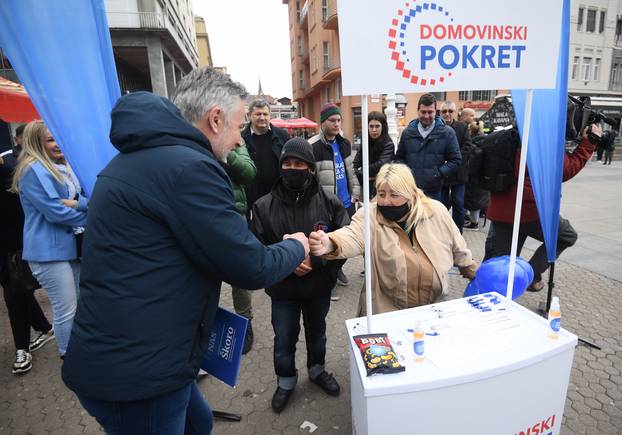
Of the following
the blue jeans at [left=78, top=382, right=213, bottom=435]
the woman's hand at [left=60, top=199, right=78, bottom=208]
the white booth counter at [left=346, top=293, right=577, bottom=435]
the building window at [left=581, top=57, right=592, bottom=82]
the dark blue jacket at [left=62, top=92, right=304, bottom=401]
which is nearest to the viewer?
the dark blue jacket at [left=62, top=92, right=304, bottom=401]

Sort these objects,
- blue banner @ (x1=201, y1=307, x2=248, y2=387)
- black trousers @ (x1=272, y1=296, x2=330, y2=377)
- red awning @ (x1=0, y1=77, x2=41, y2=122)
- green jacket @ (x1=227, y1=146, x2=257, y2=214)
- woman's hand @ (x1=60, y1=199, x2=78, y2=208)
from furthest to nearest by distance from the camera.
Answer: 1. red awning @ (x1=0, y1=77, x2=41, y2=122)
2. green jacket @ (x1=227, y1=146, x2=257, y2=214)
3. woman's hand @ (x1=60, y1=199, x2=78, y2=208)
4. black trousers @ (x1=272, y1=296, x2=330, y2=377)
5. blue banner @ (x1=201, y1=307, x2=248, y2=387)

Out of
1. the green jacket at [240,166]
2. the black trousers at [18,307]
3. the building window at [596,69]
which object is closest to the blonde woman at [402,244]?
the green jacket at [240,166]

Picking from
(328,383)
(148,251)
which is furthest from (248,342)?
(148,251)

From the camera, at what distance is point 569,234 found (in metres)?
3.33

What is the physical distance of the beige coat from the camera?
2.04 m

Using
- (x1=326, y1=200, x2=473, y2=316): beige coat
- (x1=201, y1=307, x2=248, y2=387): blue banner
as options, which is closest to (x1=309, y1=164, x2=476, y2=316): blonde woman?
(x1=326, y1=200, x2=473, y2=316): beige coat

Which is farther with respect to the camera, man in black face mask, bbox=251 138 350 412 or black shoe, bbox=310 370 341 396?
black shoe, bbox=310 370 341 396

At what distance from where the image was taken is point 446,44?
1540 mm

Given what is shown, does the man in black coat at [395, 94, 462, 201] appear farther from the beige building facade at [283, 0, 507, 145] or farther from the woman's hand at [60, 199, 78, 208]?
the beige building facade at [283, 0, 507, 145]

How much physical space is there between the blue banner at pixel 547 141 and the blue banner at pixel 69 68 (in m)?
2.70

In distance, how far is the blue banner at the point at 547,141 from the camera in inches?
104

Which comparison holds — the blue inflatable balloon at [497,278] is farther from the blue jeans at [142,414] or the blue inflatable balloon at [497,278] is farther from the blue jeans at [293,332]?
the blue jeans at [142,414]

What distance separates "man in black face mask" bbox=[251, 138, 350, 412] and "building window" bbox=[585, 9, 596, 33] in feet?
121

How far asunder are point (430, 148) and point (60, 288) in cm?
403
